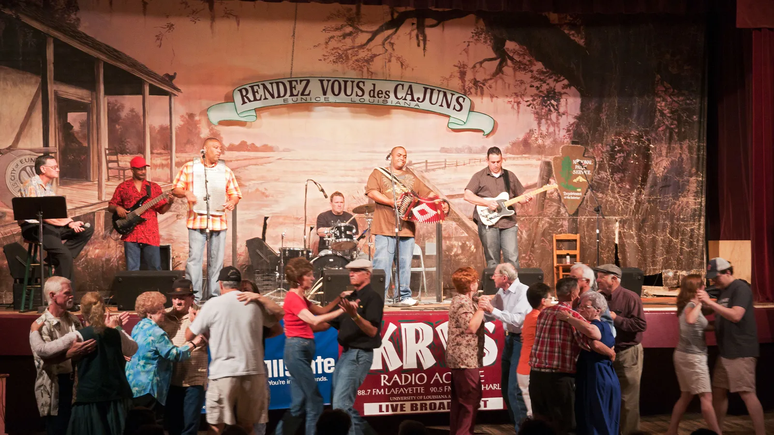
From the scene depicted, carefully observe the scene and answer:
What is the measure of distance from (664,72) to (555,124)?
6.17 ft

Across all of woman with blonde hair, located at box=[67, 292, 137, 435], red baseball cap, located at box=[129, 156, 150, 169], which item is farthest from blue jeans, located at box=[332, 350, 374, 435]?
red baseball cap, located at box=[129, 156, 150, 169]

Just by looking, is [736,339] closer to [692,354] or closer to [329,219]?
[692,354]

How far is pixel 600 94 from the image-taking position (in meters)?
11.4

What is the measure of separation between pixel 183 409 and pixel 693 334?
4343mm

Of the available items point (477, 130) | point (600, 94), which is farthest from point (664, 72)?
point (477, 130)

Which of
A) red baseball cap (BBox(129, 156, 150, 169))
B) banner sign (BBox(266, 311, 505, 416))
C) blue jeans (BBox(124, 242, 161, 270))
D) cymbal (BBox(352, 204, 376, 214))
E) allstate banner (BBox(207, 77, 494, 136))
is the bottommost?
banner sign (BBox(266, 311, 505, 416))

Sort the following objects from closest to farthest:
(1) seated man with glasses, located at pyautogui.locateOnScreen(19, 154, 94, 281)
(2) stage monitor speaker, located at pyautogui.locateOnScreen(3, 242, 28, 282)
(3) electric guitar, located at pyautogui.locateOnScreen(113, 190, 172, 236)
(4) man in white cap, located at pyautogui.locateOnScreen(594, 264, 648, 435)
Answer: (4) man in white cap, located at pyautogui.locateOnScreen(594, 264, 648, 435)
(1) seated man with glasses, located at pyautogui.locateOnScreen(19, 154, 94, 281)
(2) stage monitor speaker, located at pyautogui.locateOnScreen(3, 242, 28, 282)
(3) electric guitar, located at pyautogui.locateOnScreen(113, 190, 172, 236)

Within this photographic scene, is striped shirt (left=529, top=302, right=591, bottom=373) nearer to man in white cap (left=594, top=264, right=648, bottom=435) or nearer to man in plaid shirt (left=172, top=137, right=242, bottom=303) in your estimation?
man in white cap (left=594, top=264, right=648, bottom=435)

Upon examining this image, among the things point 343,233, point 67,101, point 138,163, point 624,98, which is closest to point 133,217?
point 138,163

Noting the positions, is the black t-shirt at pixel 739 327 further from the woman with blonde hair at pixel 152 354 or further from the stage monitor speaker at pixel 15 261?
the stage monitor speaker at pixel 15 261

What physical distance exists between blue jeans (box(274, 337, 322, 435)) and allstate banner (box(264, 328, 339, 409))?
1455 millimetres

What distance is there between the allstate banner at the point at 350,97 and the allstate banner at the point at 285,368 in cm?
441

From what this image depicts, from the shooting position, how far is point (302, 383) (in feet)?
19.1

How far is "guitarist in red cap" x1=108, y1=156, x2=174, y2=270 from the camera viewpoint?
27.5 feet
